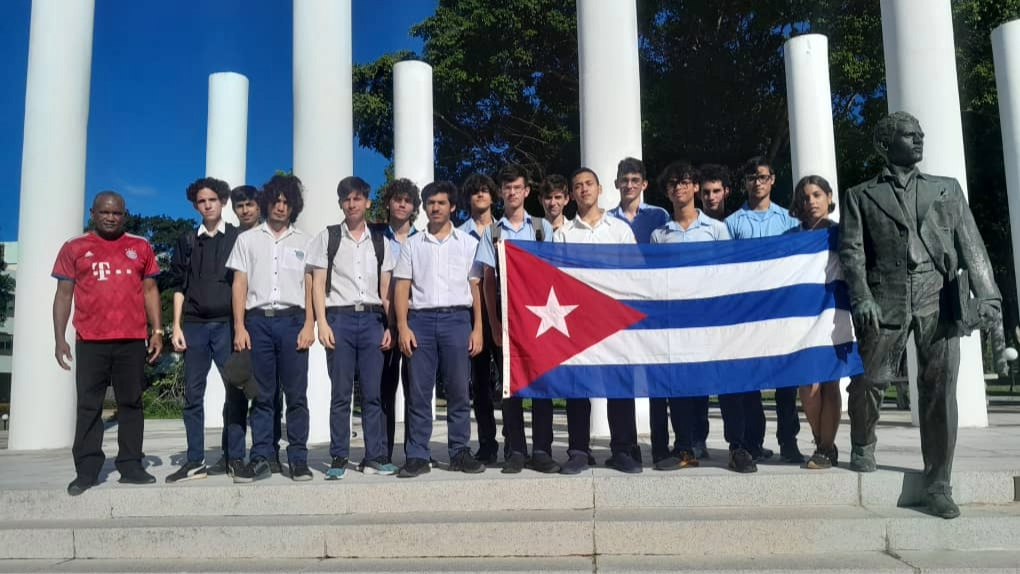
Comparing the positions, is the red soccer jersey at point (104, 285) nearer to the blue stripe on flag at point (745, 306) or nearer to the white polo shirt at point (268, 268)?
the white polo shirt at point (268, 268)

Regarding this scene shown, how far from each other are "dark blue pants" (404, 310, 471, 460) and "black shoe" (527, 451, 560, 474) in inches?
19.9

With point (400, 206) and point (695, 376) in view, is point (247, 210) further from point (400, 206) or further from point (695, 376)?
point (695, 376)

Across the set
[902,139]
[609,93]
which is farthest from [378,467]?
[609,93]

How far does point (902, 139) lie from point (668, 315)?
1854 millimetres

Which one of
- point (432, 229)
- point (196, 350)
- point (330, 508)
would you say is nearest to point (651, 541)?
point (330, 508)

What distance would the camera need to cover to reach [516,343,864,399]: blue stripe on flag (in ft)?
16.9

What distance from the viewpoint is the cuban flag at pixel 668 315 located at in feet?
17.3

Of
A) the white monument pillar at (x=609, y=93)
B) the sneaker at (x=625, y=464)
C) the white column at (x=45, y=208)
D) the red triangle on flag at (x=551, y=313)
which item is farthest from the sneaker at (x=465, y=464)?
the white column at (x=45, y=208)

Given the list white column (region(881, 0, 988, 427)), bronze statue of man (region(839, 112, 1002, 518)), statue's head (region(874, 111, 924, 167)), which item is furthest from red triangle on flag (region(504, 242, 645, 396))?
white column (region(881, 0, 988, 427))

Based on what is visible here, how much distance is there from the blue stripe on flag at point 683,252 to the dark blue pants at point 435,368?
31.0 inches

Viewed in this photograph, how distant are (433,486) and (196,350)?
231 centimetres

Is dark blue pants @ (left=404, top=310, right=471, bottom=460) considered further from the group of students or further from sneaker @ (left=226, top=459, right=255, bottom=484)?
sneaker @ (left=226, top=459, right=255, bottom=484)

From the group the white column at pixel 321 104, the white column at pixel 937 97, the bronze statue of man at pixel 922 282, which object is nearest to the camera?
the bronze statue of man at pixel 922 282

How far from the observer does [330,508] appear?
4891 mm
